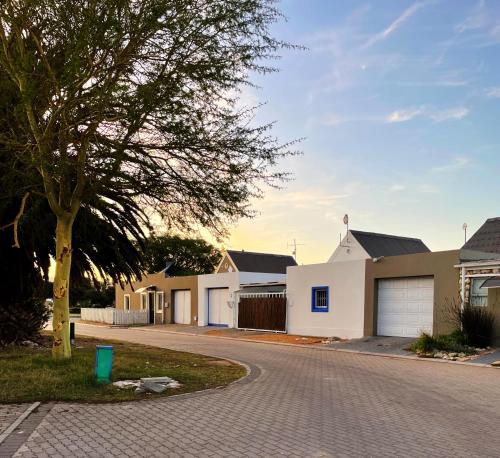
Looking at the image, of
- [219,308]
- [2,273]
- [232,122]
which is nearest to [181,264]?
[219,308]

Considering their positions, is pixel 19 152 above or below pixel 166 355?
above

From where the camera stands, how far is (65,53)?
31.3ft

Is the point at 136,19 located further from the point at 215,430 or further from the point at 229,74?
the point at 215,430

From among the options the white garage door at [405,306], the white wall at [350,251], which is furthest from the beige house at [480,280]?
the white wall at [350,251]

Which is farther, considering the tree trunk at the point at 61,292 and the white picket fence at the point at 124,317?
the white picket fence at the point at 124,317

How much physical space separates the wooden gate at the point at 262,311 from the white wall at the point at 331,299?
27.3 inches

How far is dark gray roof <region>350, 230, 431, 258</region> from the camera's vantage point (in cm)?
3021

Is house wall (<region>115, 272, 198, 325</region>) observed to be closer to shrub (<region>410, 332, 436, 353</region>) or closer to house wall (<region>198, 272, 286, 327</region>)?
house wall (<region>198, 272, 286, 327</region>)

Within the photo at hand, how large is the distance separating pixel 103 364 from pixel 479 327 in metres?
13.0

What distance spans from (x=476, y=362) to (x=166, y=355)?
8.87 meters

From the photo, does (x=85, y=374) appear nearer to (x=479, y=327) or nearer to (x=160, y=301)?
(x=479, y=327)

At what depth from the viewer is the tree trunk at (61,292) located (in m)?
12.0

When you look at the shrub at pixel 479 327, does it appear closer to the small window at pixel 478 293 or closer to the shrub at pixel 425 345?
the small window at pixel 478 293

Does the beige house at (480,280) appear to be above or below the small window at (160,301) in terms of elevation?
above
